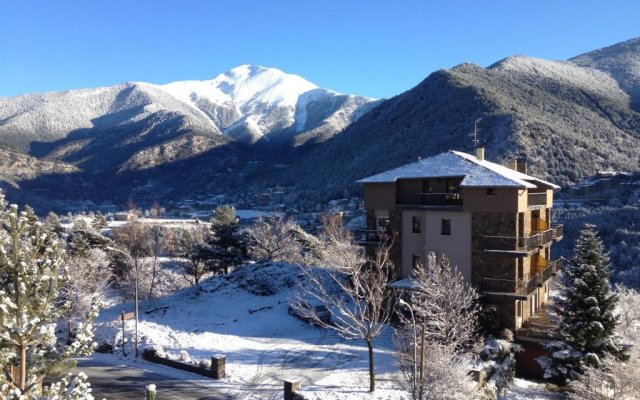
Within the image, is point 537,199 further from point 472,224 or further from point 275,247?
point 275,247

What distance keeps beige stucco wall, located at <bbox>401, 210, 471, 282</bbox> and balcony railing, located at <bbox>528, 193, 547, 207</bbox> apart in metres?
4.62

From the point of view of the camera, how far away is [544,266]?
32.6m

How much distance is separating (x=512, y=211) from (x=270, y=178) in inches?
6217

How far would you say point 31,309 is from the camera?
914cm

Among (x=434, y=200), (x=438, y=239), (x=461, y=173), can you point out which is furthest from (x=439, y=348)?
(x=461, y=173)

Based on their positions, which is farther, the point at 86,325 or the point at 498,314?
the point at 498,314

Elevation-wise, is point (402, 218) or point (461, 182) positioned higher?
point (461, 182)

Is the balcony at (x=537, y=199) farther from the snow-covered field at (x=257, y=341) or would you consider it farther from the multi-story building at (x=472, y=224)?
the snow-covered field at (x=257, y=341)

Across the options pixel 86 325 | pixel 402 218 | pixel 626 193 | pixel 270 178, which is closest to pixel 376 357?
pixel 402 218

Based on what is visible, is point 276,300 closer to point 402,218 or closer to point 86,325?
point 402,218

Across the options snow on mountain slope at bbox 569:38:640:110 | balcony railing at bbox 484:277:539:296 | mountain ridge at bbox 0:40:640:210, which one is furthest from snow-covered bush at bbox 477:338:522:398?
snow on mountain slope at bbox 569:38:640:110

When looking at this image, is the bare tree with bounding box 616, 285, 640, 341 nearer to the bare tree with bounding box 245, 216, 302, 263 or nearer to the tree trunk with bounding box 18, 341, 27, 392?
the tree trunk with bounding box 18, 341, 27, 392

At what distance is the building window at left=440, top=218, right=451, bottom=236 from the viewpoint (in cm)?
2905

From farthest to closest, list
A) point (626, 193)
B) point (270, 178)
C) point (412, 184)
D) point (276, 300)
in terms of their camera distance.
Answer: point (270, 178), point (626, 193), point (276, 300), point (412, 184)
